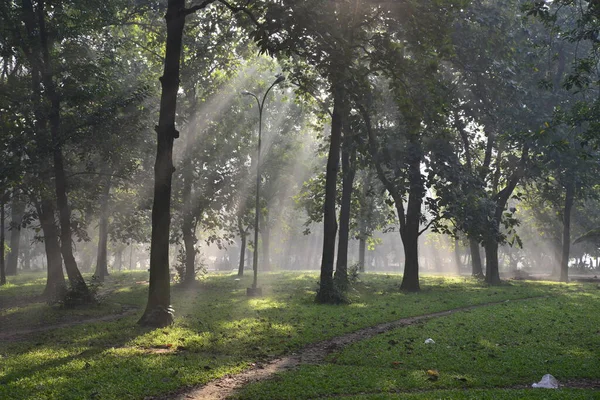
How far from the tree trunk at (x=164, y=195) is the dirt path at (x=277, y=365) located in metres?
4.86

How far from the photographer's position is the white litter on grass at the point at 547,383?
29.4 ft

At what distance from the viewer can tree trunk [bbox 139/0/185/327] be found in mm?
15500

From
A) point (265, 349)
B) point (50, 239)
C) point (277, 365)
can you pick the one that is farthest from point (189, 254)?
point (277, 365)

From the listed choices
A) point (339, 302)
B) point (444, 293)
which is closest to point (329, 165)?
point (339, 302)

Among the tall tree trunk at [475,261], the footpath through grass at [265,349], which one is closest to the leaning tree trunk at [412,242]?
the footpath through grass at [265,349]

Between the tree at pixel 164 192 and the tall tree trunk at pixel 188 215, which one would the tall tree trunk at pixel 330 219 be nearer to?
the tree at pixel 164 192

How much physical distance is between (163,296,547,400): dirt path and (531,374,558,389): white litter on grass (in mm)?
4231

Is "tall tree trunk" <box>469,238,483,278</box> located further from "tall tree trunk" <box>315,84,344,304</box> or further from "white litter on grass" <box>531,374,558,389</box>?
"white litter on grass" <box>531,374,558,389</box>

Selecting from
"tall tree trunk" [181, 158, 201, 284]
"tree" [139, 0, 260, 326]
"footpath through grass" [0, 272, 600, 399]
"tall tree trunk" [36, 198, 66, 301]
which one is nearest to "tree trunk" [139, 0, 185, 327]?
"tree" [139, 0, 260, 326]

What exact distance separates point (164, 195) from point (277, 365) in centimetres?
684

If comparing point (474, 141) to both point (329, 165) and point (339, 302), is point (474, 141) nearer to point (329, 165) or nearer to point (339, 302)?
point (329, 165)

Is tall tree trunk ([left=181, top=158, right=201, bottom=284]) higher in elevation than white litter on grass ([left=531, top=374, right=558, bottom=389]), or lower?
higher

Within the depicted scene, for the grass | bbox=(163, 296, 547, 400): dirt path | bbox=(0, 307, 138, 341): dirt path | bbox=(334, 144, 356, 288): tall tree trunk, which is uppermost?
bbox=(334, 144, 356, 288): tall tree trunk

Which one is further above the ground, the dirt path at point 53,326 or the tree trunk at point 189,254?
the tree trunk at point 189,254
